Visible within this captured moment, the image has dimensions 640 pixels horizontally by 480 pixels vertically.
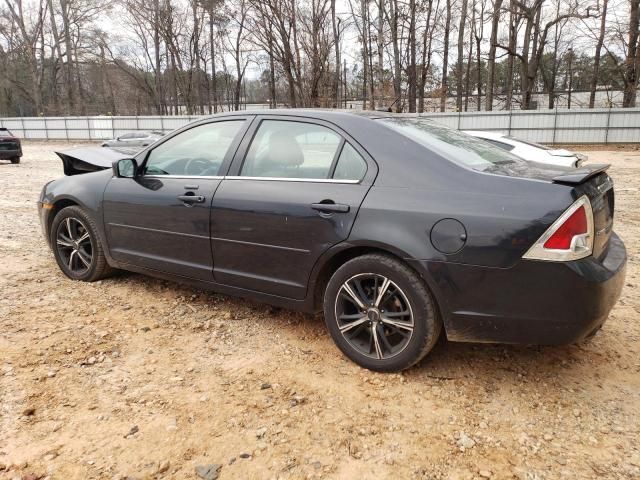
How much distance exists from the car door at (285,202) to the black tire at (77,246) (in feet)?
4.88

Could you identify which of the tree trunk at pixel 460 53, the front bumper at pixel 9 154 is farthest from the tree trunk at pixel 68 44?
the tree trunk at pixel 460 53

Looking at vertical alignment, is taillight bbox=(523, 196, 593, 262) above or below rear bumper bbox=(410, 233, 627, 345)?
above

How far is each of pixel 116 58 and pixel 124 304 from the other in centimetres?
4810

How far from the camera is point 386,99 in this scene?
3159cm

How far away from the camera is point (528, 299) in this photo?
8.00 feet

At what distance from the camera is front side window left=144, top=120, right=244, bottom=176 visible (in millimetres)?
3600

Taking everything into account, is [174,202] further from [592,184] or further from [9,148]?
[9,148]

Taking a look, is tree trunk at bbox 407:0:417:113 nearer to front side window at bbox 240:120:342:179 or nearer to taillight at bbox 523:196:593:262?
front side window at bbox 240:120:342:179

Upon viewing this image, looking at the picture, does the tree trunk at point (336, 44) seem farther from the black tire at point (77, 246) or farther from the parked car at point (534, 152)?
the black tire at point (77, 246)

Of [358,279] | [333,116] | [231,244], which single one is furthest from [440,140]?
[231,244]

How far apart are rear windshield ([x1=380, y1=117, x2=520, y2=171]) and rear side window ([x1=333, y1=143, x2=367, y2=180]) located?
308mm

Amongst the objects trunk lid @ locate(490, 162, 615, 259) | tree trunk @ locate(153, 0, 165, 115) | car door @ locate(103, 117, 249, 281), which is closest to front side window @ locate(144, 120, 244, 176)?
car door @ locate(103, 117, 249, 281)

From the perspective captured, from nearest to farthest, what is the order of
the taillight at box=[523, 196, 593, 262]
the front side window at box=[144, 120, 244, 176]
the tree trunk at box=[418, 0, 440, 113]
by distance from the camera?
the taillight at box=[523, 196, 593, 262], the front side window at box=[144, 120, 244, 176], the tree trunk at box=[418, 0, 440, 113]

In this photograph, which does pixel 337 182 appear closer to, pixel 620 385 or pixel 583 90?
pixel 620 385
